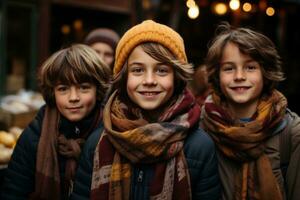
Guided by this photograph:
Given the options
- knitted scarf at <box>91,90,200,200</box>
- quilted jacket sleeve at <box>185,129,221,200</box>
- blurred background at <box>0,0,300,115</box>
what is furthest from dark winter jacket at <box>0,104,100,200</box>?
blurred background at <box>0,0,300,115</box>

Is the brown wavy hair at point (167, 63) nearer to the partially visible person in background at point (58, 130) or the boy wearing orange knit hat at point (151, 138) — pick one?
the boy wearing orange knit hat at point (151, 138)

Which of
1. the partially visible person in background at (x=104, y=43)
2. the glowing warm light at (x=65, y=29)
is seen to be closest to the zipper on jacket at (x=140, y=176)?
the partially visible person in background at (x=104, y=43)

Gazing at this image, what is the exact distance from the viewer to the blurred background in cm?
700

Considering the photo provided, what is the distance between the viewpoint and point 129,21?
8.46 meters

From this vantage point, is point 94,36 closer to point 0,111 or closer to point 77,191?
point 0,111

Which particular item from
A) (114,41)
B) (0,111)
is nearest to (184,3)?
(114,41)

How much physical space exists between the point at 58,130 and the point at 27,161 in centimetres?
28

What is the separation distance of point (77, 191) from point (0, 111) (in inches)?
101

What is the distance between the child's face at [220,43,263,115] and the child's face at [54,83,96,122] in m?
0.88

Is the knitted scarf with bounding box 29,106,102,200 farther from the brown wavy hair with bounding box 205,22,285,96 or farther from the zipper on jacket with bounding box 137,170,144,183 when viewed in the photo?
the brown wavy hair with bounding box 205,22,285,96

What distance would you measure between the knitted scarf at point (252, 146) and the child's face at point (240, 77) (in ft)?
0.34

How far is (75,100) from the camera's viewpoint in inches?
121

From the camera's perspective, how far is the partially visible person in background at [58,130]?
9.96ft

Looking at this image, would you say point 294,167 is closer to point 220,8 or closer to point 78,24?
point 220,8
